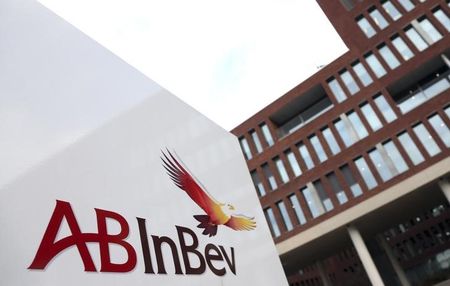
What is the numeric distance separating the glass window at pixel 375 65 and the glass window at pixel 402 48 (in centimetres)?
132

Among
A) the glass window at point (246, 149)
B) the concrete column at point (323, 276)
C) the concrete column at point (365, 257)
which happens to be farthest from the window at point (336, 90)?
the concrete column at point (323, 276)

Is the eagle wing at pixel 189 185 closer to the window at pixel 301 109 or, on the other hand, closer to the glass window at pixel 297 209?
the glass window at pixel 297 209

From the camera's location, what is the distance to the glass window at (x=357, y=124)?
69.6ft

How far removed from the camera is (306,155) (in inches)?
899

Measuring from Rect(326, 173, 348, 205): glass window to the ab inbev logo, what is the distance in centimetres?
1797

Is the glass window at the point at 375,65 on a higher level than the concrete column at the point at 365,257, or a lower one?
Result: higher

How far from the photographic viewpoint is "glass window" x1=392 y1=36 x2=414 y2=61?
850 inches

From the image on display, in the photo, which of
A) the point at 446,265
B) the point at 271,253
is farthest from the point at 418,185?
the point at 271,253

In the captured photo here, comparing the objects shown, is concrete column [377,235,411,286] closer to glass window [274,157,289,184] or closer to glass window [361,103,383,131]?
glass window [274,157,289,184]

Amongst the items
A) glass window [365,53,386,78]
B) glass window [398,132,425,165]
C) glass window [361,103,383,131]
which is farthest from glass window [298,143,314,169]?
glass window [365,53,386,78]

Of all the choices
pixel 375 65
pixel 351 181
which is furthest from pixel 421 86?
pixel 351 181

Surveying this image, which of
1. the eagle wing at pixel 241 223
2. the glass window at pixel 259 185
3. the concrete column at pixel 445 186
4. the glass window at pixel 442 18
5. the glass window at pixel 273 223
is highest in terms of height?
the glass window at pixel 442 18

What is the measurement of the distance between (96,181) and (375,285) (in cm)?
1984

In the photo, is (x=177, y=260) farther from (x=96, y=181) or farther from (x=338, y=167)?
(x=338, y=167)
